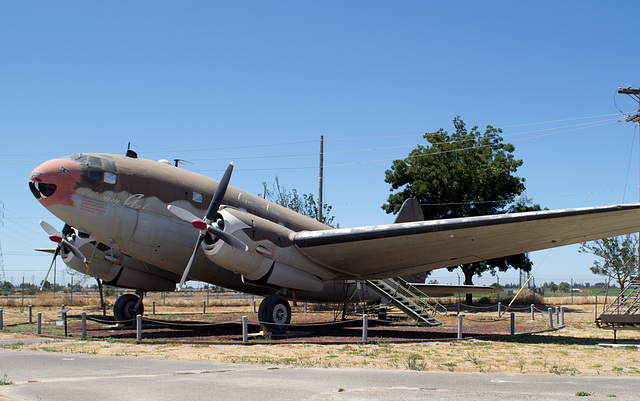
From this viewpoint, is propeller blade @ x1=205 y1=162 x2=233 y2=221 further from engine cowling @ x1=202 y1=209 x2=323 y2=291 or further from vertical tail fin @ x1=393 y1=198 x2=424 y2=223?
vertical tail fin @ x1=393 y1=198 x2=424 y2=223

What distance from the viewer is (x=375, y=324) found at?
24484mm

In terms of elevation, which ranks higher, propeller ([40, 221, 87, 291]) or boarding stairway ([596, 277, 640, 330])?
propeller ([40, 221, 87, 291])

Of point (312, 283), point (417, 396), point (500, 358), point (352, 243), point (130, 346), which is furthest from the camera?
point (312, 283)

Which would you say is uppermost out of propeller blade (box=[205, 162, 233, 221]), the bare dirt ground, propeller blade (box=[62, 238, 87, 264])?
propeller blade (box=[205, 162, 233, 221])

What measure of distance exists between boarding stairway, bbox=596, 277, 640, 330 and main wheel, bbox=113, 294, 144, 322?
53.6 feet

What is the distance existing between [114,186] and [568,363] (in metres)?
13.2

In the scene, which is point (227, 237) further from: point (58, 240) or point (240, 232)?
point (58, 240)

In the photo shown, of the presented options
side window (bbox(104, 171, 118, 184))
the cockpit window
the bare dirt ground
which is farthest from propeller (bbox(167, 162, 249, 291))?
the bare dirt ground

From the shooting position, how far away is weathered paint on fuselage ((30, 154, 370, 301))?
15.9 meters

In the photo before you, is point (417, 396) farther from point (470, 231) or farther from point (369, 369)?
point (470, 231)

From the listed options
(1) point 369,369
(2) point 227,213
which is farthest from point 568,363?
(2) point 227,213

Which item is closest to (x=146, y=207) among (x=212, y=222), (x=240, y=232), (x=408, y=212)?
(x=212, y=222)

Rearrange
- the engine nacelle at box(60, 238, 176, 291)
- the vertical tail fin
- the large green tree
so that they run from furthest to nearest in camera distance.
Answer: the large green tree
the vertical tail fin
the engine nacelle at box(60, 238, 176, 291)

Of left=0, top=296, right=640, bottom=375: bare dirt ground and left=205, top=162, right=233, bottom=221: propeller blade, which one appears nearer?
left=0, top=296, right=640, bottom=375: bare dirt ground
